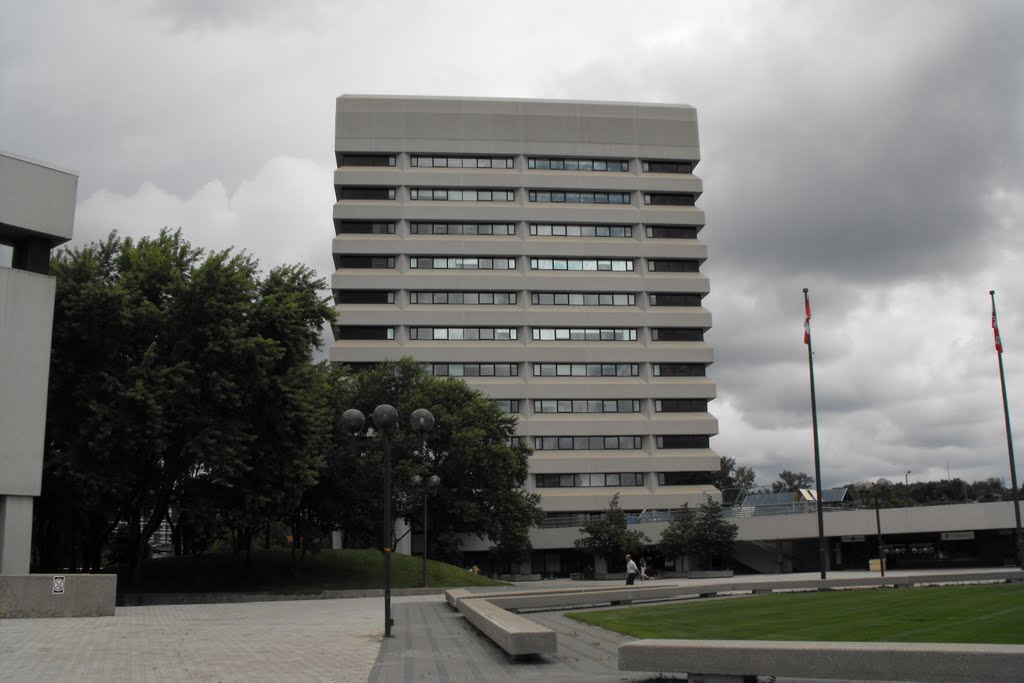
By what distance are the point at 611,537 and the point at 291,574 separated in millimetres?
26436

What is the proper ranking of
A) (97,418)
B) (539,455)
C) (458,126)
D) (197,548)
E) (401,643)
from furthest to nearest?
1. (458,126)
2. (539,455)
3. (197,548)
4. (97,418)
5. (401,643)

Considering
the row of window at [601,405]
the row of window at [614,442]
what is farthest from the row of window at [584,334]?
the row of window at [614,442]

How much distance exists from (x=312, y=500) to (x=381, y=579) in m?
5.35

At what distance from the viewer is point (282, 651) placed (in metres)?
15.1

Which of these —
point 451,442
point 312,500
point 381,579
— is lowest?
point 381,579

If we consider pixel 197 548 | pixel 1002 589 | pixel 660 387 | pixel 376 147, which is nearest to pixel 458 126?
pixel 376 147

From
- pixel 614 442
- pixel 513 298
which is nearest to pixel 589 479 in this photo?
pixel 614 442

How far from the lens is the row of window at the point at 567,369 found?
7725cm

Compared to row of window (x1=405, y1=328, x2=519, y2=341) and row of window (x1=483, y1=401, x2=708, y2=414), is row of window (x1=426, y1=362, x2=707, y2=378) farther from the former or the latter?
row of window (x1=405, y1=328, x2=519, y2=341)

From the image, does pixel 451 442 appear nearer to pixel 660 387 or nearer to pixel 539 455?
pixel 539 455

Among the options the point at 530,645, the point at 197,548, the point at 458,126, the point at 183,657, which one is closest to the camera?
the point at 530,645

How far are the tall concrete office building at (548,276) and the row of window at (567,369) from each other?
17cm

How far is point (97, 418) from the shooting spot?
31578 mm

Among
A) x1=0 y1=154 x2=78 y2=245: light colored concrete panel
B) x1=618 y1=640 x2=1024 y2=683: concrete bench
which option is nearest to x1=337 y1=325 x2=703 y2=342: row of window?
x1=0 y1=154 x2=78 y2=245: light colored concrete panel
